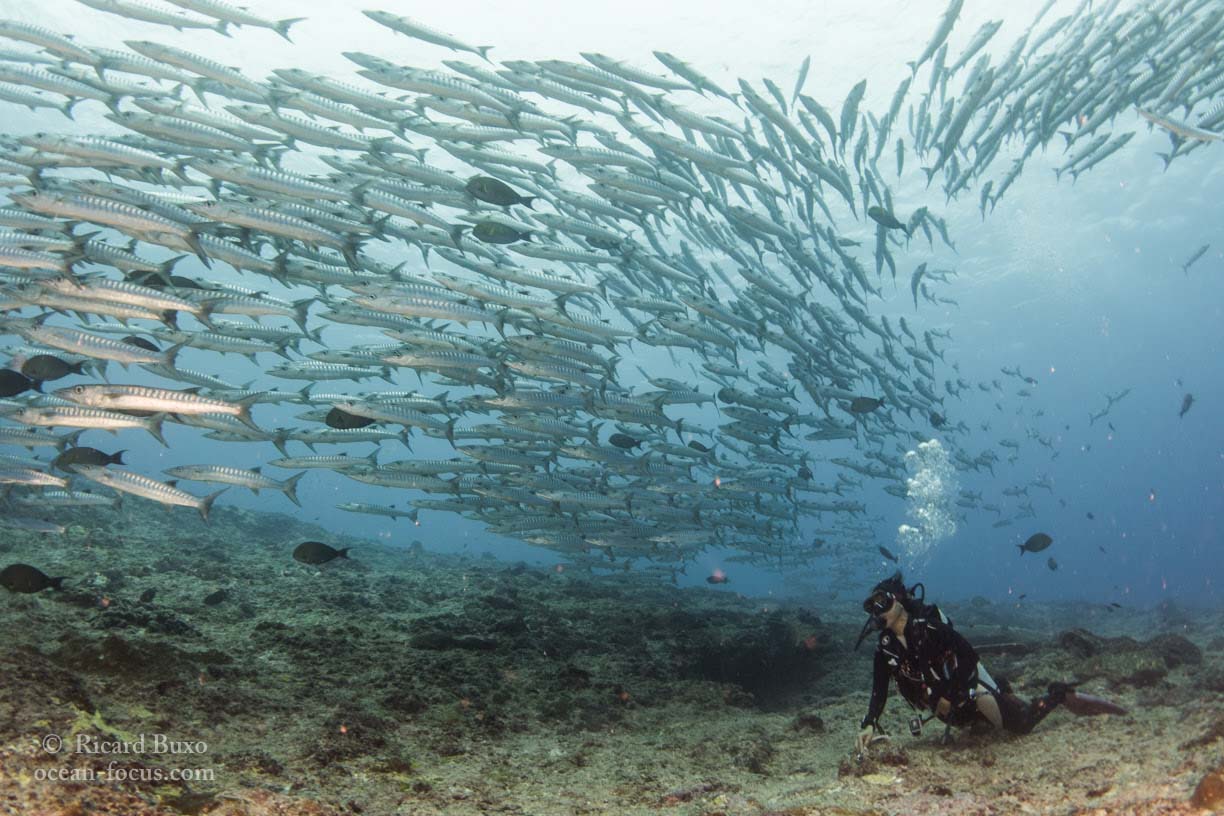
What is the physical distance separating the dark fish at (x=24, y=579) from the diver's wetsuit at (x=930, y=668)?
6879 mm

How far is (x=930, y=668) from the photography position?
13.5 feet

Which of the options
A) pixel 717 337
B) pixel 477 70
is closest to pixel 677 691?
pixel 717 337

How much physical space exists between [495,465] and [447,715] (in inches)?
305

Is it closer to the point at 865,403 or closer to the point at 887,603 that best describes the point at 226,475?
the point at 887,603

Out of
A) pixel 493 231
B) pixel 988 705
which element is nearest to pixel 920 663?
pixel 988 705

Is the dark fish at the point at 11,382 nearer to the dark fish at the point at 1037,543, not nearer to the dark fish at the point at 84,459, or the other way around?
the dark fish at the point at 84,459

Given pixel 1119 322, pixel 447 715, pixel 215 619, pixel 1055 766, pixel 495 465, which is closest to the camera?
pixel 1055 766

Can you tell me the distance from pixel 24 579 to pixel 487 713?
4.18 m

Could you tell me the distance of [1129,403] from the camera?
11606 centimetres

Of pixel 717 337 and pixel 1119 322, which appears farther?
pixel 1119 322

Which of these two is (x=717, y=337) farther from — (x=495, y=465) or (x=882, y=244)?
(x=495, y=465)

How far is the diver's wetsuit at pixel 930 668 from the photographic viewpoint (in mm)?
4105

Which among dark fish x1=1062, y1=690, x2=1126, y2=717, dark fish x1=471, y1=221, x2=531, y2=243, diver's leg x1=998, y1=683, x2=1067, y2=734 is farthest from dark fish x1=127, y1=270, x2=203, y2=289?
dark fish x1=1062, y1=690, x2=1126, y2=717

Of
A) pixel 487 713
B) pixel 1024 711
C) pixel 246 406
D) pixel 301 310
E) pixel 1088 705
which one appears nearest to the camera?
pixel 1024 711
